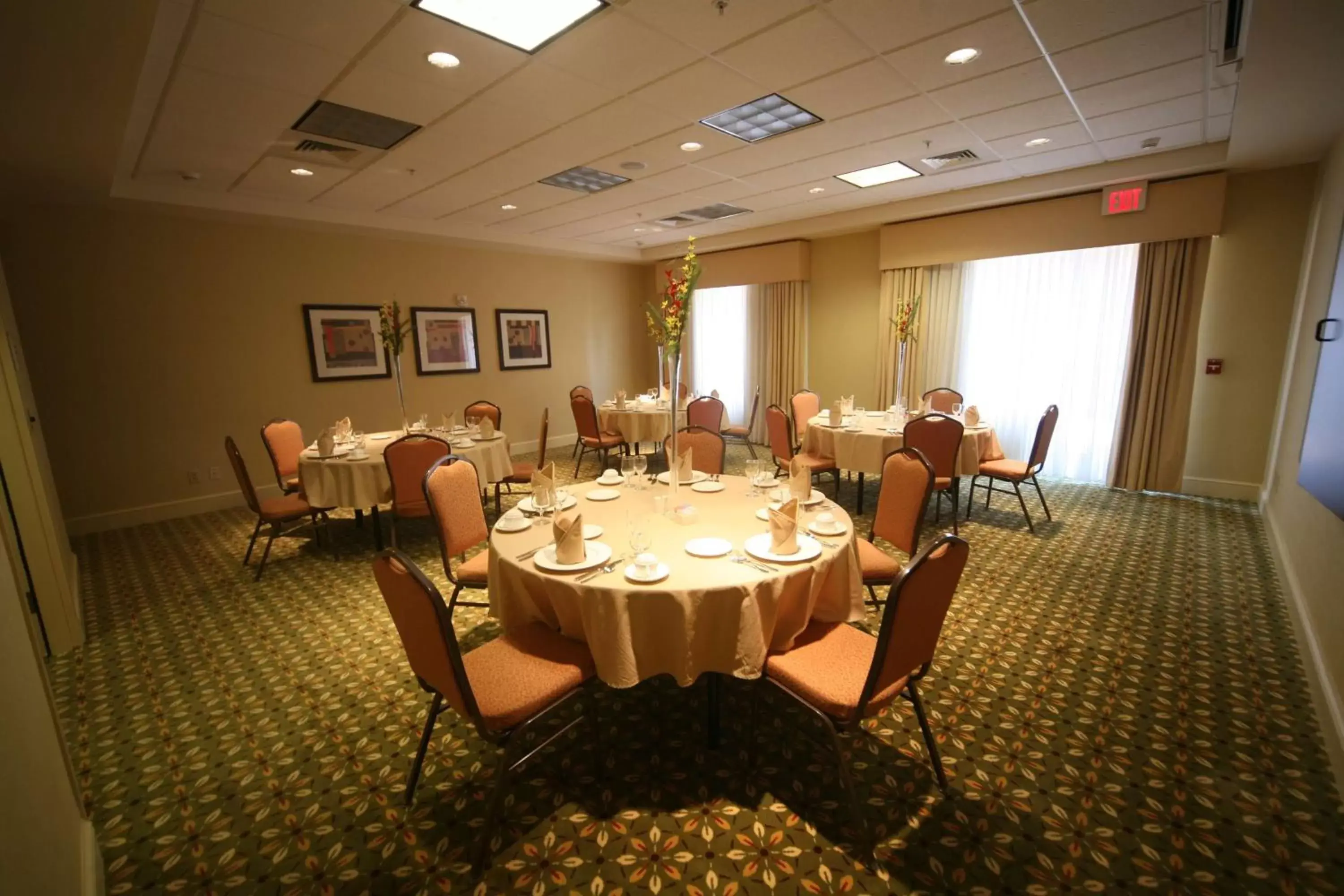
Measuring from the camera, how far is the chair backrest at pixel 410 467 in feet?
12.8

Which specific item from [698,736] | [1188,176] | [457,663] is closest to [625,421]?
[698,736]

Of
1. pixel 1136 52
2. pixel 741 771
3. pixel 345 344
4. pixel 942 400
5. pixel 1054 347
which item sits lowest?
pixel 741 771

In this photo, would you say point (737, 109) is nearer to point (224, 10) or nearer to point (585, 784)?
point (224, 10)

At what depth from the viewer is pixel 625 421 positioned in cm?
652

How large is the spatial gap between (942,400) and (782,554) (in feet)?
15.6

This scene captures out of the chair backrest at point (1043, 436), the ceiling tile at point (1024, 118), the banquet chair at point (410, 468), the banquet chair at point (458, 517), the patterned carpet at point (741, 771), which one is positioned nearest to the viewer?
the patterned carpet at point (741, 771)

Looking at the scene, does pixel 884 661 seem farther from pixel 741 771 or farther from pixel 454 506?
pixel 454 506

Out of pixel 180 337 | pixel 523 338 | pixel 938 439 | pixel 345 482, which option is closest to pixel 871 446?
pixel 938 439

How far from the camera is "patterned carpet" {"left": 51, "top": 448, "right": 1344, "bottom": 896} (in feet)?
5.82

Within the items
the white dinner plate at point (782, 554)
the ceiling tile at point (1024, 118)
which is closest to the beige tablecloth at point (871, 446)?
the ceiling tile at point (1024, 118)

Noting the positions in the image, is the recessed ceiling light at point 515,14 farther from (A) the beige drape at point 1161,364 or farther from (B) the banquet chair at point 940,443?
(A) the beige drape at point 1161,364

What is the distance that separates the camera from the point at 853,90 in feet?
10.8

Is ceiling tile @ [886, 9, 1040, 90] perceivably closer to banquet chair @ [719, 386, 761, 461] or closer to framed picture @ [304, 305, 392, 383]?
banquet chair @ [719, 386, 761, 461]

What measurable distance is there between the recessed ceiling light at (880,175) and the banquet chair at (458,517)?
4.28 meters
